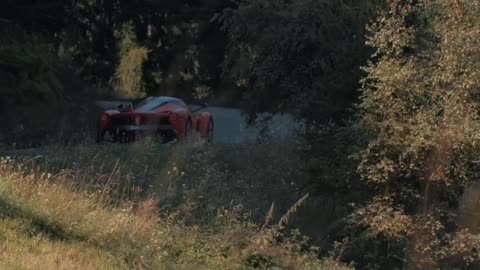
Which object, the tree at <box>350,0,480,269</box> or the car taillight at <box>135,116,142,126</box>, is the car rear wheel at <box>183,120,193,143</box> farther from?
the tree at <box>350,0,480,269</box>

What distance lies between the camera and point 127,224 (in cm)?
855


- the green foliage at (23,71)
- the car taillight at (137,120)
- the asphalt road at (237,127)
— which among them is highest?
the green foliage at (23,71)

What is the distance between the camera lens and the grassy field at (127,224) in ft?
24.4

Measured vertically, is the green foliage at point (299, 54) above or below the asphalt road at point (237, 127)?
above

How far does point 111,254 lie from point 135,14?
3428 cm

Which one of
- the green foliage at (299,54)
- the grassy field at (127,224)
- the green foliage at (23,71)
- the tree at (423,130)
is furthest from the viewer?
the green foliage at (23,71)

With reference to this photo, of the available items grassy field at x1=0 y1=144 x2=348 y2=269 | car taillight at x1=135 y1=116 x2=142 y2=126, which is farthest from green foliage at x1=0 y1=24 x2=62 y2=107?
grassy field at x1=0 y1=144 x2=348 y2=269

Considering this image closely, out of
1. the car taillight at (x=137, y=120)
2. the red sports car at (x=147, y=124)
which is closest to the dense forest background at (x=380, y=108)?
the red sports car at (x=147, y=124)

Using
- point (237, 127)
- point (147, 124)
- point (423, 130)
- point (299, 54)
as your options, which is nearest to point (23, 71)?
point (147, 124)

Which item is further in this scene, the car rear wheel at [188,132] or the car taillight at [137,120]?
the car taillight at [137,120]

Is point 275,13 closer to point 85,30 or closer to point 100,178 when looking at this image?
point 100,178

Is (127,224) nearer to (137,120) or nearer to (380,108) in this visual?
(380,108)

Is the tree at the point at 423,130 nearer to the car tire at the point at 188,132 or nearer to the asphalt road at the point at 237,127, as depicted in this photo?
the asphalt road at the point at 237,127

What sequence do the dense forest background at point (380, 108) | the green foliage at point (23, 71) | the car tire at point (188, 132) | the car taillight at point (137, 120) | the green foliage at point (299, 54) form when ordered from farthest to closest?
the green foliage at point (23, 71), the car taillight at point (137, 120), the car tire at point (188, 132), the green foliage at point (299, 54), the dense forest background at point (380, 108)
